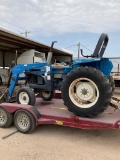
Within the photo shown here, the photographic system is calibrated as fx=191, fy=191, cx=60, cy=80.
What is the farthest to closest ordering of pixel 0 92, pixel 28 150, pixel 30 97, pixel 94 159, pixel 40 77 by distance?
pixel 0 92 → pixel 40 77 → pixel 30 97 → pixel 28 150 → pixel 94 159

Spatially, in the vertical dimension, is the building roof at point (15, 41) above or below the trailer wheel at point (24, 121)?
above

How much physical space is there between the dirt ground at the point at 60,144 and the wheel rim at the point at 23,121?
6.7 inches

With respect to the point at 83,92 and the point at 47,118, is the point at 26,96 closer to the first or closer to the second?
the point at 47,118

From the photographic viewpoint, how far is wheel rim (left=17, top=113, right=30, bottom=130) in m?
4.11

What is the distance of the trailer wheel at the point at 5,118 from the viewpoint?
4371 mm

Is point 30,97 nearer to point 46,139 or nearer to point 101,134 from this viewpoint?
point 46,139

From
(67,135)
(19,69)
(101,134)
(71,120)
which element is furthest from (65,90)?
(19,69)

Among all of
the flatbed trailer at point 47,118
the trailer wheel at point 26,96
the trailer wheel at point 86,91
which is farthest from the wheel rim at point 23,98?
the trailer wheel at point 86,91

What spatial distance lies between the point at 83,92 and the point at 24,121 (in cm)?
144

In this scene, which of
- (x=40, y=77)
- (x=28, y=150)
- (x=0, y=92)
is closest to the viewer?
(x=28, y=150)

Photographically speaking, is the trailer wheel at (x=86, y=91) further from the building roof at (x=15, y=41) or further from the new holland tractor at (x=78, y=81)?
the building roof at (x=15, y=41)

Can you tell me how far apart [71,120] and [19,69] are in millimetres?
2277

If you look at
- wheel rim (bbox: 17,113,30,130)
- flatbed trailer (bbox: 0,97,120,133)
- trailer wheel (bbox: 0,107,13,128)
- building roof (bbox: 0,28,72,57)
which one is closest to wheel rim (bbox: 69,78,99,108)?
flatbed trailer (bbox: 0,97,120,133)

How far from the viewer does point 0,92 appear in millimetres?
5816
